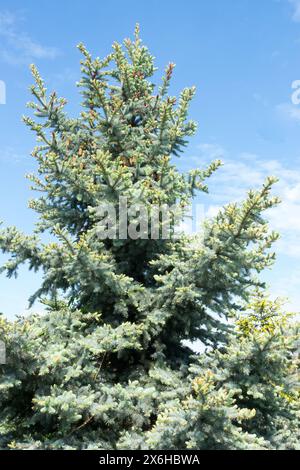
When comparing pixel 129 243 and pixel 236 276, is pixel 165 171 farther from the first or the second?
pixel 236 276

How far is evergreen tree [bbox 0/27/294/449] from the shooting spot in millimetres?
6746

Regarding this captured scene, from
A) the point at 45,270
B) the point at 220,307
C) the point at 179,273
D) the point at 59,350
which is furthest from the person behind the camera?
the point at 45,270

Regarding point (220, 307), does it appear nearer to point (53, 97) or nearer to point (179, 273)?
point (179, 273)

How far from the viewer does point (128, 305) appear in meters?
9.25

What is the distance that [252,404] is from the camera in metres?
8.07

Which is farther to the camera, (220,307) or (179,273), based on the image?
(220,307)

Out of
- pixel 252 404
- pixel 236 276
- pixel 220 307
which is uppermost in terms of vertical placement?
pixel 236 276

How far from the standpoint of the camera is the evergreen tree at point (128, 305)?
22.1 feet
